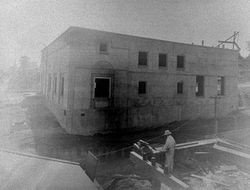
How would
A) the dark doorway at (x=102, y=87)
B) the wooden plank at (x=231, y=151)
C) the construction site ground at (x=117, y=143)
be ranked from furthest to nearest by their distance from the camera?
1. the dark doorway at (x=102, y=87)
2. the wooden plank at (x=231, y=151)
3. the construction site ground at (x=117, y=143)

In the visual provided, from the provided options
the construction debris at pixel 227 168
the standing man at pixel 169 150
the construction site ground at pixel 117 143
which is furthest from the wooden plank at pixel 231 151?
the standing man at pixel 169 150

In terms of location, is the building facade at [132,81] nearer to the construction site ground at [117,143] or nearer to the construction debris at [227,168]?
the construction site ground at [117,143]

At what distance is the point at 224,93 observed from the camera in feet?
79.9

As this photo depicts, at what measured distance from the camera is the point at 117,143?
1576 cm

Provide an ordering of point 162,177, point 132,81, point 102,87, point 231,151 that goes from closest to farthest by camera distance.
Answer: point 162,177 < point 231,151 < point 102,87 < point 132,81

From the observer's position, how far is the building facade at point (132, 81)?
16.3 metres

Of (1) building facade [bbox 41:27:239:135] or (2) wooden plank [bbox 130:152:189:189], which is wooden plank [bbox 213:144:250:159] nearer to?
(2) wooden plank [bbox 130:152:189:189]

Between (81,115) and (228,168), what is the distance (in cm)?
1088

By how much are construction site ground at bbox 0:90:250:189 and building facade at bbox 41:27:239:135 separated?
1055 mm

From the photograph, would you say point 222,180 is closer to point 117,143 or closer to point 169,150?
point 169,150

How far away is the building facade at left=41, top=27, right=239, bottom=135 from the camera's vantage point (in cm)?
1631

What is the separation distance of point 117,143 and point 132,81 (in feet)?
19.9

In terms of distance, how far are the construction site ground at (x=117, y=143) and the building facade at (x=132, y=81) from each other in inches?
41.5

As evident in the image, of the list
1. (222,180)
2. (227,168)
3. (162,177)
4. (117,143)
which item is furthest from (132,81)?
(222,180)
